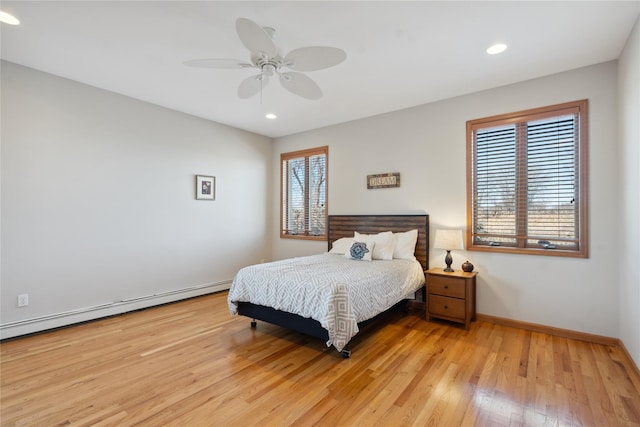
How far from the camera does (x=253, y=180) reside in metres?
5.54

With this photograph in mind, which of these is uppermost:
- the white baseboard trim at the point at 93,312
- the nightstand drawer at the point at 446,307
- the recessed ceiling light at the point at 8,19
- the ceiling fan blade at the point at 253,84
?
the recessed ceiling light at the point at 8,19

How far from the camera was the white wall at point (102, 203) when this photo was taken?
3.05 m

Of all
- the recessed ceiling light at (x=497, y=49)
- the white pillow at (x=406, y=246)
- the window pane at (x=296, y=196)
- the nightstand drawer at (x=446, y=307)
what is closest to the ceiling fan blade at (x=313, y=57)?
the recessed ceiling light at (x=497, y=49)

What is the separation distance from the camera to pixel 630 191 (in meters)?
2.50

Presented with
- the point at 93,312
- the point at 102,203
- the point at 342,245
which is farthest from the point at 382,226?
the point at 93,312

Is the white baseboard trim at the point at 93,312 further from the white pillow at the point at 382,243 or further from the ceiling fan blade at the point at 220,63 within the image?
the ceiling fan blade at the point at 220,63

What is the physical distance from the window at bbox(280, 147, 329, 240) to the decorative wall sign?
0.91 metres

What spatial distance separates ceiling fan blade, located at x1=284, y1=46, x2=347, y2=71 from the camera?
212 centimetres

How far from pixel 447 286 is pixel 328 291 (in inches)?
65.3

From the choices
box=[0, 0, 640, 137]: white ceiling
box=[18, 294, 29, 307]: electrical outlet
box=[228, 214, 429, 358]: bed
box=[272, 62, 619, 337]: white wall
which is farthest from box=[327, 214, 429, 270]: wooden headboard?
box=[18, 294, 29, 307]: electrical outlet

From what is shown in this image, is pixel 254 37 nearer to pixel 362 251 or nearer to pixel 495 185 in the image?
pixel 362 251

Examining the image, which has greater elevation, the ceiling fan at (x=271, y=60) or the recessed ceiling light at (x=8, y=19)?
the recessed ceiling light at (x=8, y=19)

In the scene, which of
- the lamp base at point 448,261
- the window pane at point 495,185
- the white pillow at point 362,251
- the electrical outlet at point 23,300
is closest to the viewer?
the electrical outlet at point 23,300

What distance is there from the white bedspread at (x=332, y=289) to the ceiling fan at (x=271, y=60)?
1732 millimetres
